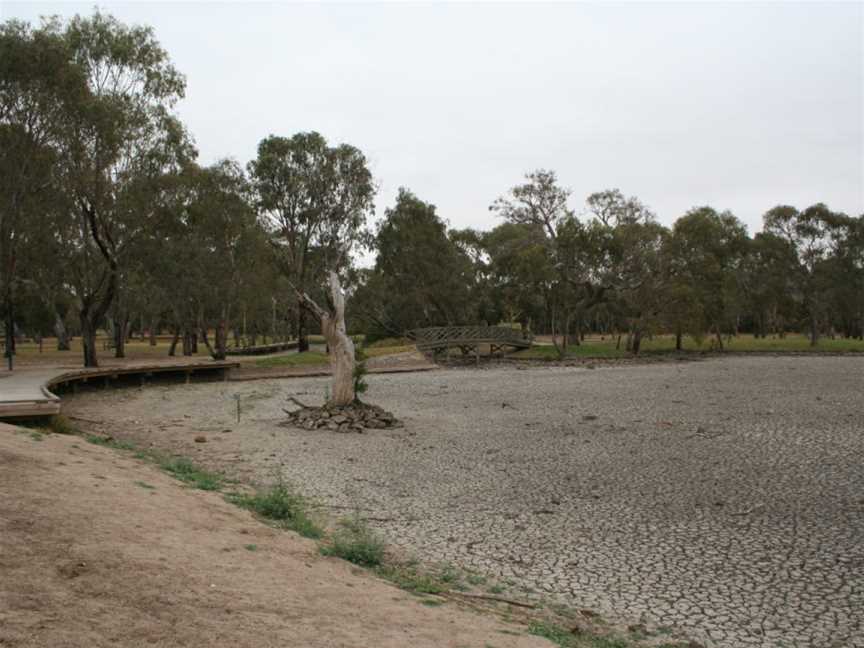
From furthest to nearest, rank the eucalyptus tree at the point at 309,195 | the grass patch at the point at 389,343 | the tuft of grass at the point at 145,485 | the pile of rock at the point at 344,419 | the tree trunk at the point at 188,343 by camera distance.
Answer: the grass patch at the point at 389,343 → the tree trunk at the point at 188,343 → the eucalyptus tree at the point at 309,195 → the pile of rock at the point at 344,419 → the tuft of grass at the point at 145,485

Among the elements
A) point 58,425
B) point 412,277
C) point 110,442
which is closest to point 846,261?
point 412,277

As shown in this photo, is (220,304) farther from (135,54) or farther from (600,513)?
(600,513)

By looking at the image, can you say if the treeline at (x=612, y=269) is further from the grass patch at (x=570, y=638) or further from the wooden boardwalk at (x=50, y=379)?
the grass patch at (x=570, y=638)

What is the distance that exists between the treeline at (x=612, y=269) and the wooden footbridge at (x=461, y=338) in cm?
472

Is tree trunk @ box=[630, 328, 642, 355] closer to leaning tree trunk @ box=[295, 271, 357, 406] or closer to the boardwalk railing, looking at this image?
the boardwalk railing

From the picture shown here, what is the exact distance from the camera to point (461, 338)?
51.3 metres

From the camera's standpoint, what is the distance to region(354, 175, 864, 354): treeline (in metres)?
53.0

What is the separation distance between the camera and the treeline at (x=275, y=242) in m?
27.3

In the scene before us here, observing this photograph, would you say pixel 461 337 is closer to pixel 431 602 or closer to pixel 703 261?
pixel 703 261

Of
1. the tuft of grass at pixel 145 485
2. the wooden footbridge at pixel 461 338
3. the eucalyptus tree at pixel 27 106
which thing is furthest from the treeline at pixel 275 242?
the tuft of grass at pixel 145 485

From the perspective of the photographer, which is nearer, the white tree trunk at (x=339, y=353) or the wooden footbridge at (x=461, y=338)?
the white tree trunk at (x=339, y=353)

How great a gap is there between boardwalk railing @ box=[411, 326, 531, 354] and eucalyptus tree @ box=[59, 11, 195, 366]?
23.0m

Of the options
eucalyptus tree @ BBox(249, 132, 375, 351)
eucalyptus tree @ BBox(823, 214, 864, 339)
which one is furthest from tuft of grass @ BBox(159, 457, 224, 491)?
eucalyptus tree @ BBox(823, 214, 864, 339)

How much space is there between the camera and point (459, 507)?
9.86 meters
